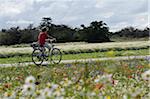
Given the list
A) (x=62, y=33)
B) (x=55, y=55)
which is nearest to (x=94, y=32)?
(x=62, y=33)

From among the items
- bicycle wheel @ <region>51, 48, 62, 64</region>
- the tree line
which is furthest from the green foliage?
bicycle wheel @ <region>51, 48, 62, 64</region>

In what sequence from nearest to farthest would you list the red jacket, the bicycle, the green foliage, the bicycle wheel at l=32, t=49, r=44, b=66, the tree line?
the red jacket → the bicycle → the bicycle wheel at l=32, t=49, r=44, b=66 → the tree line → the green foliage

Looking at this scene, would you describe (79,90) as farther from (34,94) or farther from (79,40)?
(79,40)

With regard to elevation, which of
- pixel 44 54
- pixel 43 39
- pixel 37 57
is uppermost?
pixel 43 39

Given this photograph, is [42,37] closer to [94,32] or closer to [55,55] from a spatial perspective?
[55,55]

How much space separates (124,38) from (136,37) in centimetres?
149

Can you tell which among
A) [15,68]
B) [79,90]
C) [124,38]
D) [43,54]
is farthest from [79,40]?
[79,90]

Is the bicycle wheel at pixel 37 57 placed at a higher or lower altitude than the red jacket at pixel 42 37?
lower

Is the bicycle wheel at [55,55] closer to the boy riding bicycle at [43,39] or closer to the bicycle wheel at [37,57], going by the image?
the bicycle wheel at [37,57]

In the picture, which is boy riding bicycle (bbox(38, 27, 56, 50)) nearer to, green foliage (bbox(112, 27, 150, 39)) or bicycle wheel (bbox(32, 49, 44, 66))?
bicycle wheel (bbox(32, 49, 44, 66))

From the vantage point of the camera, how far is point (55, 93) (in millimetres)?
4871

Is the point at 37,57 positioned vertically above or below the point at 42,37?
below

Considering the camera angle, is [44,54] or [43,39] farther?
[44,54]

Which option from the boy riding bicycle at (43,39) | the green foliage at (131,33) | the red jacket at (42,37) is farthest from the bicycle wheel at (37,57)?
the green foliage at (131,33)
